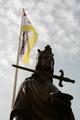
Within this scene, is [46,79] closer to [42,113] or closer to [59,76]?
[59,76]

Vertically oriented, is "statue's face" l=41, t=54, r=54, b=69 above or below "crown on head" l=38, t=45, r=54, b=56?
below

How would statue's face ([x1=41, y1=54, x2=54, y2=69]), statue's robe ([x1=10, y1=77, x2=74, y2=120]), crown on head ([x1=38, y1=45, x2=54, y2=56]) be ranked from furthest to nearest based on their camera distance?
crown on head ([x1=38, y1=45, x2=54, y2=56]), statue's face ([x1=41, y1=54, x2=54, y2=69]), statue's robe ([x1=10, y1=77, x2=74, y2=120])

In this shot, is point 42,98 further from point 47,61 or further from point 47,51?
point 47,51

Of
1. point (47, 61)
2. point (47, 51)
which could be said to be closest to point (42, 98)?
point (47, 61)

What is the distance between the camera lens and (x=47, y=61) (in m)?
11.3

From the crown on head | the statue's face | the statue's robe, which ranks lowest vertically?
the statue's robe

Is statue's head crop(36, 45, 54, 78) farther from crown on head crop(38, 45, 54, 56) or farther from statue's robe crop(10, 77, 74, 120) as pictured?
statue's robe crop(10, 77, 74, 120)

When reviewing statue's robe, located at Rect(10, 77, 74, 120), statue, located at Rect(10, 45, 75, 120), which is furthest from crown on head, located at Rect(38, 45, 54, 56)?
statue's robe, located at Rect(10, 77, 74, 120)

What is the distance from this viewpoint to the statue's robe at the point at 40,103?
32.4 ft

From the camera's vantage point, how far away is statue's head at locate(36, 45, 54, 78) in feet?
36.8

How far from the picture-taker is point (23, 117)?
32.4ft

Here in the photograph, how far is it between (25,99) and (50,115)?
2.59 feet

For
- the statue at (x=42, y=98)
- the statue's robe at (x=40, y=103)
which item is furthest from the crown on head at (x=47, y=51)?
the statue's robe at (x=40, y=103)

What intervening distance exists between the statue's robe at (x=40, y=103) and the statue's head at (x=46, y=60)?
0.47m
